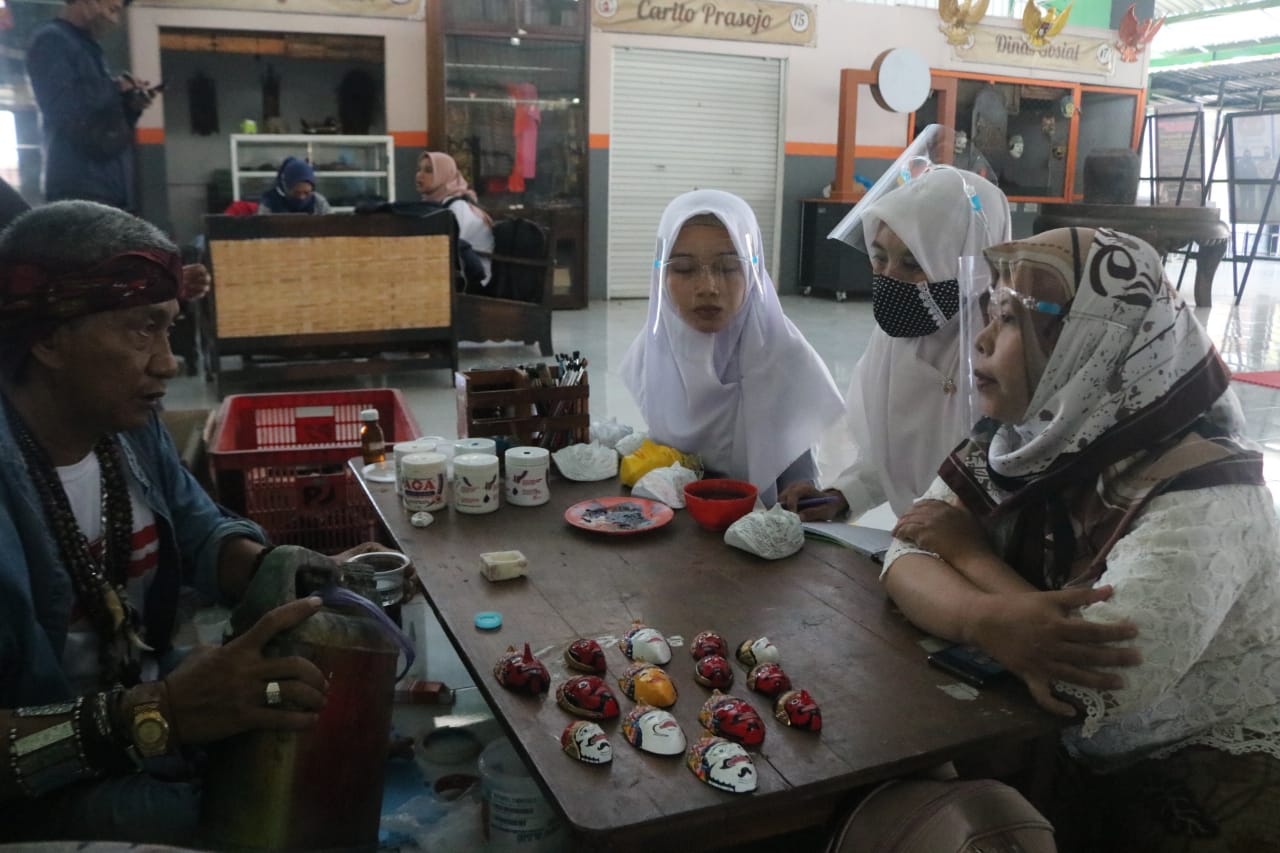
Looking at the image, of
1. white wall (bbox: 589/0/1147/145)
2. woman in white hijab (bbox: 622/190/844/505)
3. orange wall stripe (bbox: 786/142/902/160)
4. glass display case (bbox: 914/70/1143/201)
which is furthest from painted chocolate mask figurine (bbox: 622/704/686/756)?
glass display case (bbox: 914/70/1143/201)

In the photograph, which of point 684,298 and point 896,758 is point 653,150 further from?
point 896,758

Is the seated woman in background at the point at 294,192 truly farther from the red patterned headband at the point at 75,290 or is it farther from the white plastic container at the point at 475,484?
the red patterned headband at the point at 75,290

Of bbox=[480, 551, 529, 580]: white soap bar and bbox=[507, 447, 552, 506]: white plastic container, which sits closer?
bbox=[480, 551, 529, 580]: white soap bar

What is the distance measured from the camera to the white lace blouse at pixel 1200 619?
1.16 meters

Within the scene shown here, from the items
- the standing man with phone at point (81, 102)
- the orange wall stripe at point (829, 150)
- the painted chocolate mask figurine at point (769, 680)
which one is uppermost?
the orange wall stripe at point (829, 150)

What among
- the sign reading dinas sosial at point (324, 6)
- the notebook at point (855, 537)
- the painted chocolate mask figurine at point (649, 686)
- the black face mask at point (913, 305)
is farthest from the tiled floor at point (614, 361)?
the sign reading dinas sosial at point (324, 6)

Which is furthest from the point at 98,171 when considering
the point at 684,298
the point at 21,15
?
the point at 21,15

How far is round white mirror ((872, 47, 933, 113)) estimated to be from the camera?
965 cm

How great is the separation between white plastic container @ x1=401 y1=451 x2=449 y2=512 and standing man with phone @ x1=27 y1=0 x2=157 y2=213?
3.14 meters

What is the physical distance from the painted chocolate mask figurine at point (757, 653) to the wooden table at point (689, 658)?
2 centimetres

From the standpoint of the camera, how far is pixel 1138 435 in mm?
1271

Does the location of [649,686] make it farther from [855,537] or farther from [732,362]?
[732,362]

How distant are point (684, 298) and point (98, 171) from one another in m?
3.18

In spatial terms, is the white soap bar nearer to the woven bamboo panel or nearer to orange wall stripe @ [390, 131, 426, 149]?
the woven bamboo panel
